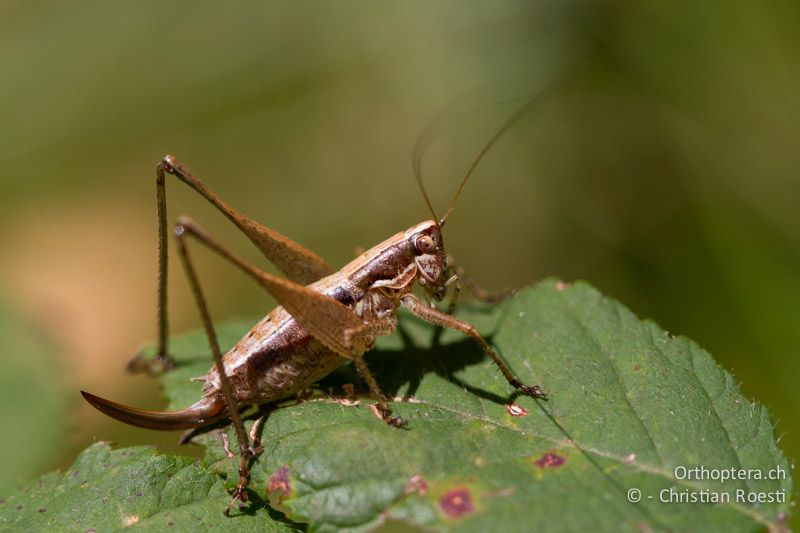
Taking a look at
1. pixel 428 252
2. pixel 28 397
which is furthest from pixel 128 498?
pixel 428 252

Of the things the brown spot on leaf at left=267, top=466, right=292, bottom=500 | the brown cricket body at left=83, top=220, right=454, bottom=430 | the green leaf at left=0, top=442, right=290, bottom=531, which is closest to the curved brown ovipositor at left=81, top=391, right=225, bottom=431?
the brown cricket body at left=83, top=220, right=454, bottom=430

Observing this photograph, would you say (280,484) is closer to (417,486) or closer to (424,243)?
(417,486)

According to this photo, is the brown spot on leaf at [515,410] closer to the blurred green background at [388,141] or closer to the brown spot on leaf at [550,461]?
the brown spot on leaf at [550,461]

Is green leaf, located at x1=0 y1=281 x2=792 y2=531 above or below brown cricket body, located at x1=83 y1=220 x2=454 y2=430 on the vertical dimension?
below

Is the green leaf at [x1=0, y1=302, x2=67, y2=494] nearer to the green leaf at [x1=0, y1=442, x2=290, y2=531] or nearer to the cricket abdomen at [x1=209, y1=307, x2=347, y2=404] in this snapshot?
the green leaf at [x1=0, y1=442, x2=290, y2=531]

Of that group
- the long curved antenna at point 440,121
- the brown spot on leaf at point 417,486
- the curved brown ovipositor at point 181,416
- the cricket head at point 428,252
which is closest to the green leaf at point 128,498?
the curved brown ovipositor at point 181,416

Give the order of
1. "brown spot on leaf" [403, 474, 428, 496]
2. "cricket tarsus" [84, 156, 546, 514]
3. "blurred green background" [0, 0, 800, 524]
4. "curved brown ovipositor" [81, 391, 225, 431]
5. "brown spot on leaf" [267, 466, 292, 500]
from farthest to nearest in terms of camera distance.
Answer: "blurred green background" [0, 0, 800, 524] < "curved brown ovipositor" [81, 391, 225, 431] < "cricket tarsus" [84, 156, 546, 514] < "brown spot on leaf" [267, 466, 292, 500] < "brown spot on leaf" [403, 474, 428, 496]
